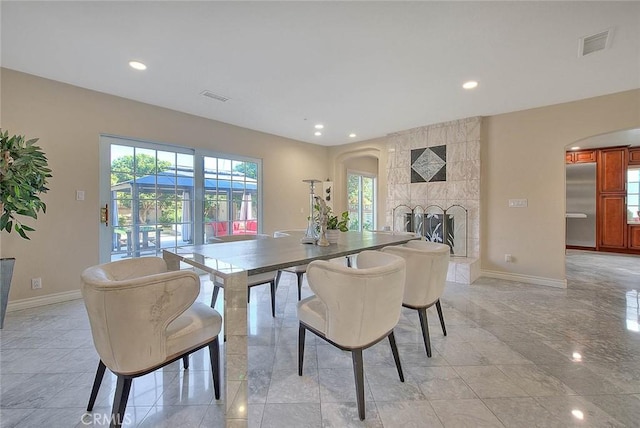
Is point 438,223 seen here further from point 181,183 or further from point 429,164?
point 181,183

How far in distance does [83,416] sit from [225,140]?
3.93 metres

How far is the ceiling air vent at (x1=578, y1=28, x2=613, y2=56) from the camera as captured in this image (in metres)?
2.18

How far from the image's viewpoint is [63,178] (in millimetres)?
3098

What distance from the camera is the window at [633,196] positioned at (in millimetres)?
5996

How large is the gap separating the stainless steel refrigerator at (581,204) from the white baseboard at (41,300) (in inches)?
373

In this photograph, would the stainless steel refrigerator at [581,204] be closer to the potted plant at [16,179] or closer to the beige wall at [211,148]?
the beige wall at [211,148]

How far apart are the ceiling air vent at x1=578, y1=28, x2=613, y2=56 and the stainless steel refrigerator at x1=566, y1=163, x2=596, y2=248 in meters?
5.39

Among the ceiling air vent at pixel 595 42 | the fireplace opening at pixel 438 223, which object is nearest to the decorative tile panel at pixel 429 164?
the fireplace opening at pixel 438 223

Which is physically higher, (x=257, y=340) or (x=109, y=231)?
(x=109, y=231)

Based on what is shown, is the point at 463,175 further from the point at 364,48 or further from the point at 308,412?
the point at 308,412

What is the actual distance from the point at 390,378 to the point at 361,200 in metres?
5.82

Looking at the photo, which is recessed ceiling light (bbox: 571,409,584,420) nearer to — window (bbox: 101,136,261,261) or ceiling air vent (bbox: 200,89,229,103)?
window (bbox: 101,136,261,261)

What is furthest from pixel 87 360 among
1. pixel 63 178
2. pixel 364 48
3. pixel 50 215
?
pixel 364 48

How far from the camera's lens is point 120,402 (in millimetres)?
1203
